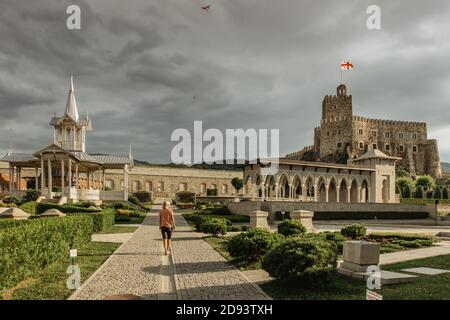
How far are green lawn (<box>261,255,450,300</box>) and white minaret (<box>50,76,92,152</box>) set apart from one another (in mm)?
41953

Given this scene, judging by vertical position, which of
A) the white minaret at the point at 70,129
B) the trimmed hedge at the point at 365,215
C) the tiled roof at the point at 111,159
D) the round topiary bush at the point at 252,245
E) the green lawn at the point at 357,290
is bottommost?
the trimmed hedge at the point at 365,215

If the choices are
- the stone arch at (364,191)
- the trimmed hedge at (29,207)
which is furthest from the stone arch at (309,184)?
the trimmed hedge at (29,207)

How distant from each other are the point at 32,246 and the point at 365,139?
85.3 meters

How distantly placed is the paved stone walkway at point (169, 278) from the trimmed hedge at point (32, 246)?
4.84 feet

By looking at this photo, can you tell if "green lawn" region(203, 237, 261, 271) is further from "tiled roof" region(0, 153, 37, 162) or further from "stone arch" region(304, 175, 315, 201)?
"tiled roof" region(0, 153, 37, 162)

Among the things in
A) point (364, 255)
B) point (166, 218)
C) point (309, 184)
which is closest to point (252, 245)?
point (364, 255)

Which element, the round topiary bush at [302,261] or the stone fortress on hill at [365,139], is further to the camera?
the stone fortress on hill at [365,139]

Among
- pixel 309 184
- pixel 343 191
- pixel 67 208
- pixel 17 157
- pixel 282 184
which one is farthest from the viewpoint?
pixel 309 184

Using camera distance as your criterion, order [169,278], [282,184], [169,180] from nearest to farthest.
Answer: [169,278], [282,184], [169,180]

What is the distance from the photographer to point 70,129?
46281 mm

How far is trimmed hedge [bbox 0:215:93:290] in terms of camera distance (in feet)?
26.4

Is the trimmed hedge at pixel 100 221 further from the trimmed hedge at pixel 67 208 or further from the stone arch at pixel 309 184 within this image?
the stone arch at pixel 309 184

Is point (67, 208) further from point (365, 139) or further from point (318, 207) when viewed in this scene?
point (365, 139)

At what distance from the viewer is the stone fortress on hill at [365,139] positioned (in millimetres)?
85562
